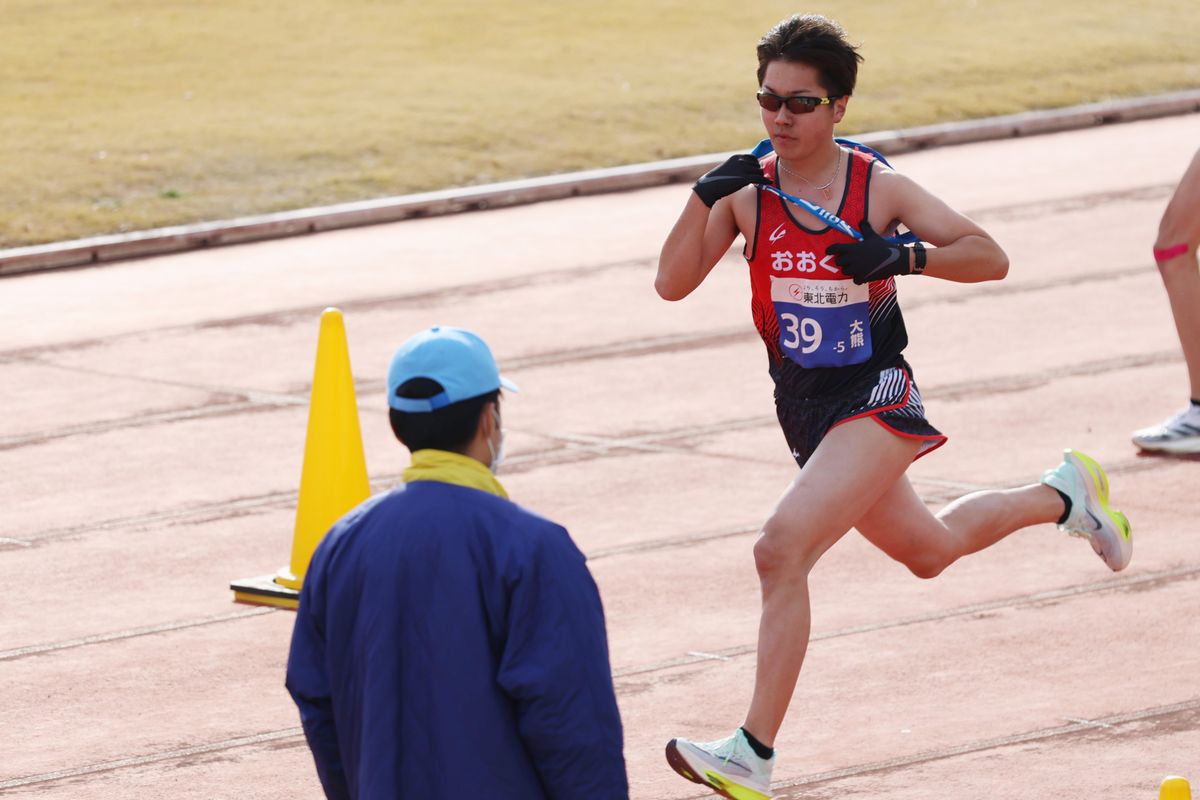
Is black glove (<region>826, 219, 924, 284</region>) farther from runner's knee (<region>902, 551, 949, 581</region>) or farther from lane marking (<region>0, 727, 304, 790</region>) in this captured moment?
lane marking (<region>0, 727, 304, 790</region>)

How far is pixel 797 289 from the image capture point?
6145 mm

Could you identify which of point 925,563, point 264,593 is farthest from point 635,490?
point 925,563

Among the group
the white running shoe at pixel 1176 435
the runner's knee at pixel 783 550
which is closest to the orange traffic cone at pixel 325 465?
the runner's knee at pixel 783 550

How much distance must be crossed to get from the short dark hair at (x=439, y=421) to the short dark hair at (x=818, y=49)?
2412mm

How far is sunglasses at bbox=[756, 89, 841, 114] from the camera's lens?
6.07 metres

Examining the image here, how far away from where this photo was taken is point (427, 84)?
20031 millimetres

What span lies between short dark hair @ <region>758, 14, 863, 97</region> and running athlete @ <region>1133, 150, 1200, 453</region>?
3926 mm

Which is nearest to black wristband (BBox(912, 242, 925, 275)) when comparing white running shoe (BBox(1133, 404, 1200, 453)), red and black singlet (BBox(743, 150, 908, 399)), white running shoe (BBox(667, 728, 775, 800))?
red and black singlet (BBox(743, 150, 908, 399))

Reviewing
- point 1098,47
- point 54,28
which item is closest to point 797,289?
point 1098,47

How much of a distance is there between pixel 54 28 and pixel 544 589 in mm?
19872

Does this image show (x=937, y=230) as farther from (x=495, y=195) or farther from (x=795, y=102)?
(x=495, y=195)

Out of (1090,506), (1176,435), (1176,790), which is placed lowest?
(1176,435)

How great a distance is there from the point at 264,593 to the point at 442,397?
4.24 meters

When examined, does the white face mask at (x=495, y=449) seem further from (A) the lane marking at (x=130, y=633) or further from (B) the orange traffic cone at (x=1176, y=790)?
(A) the lane marking at (x=130, y=633)
